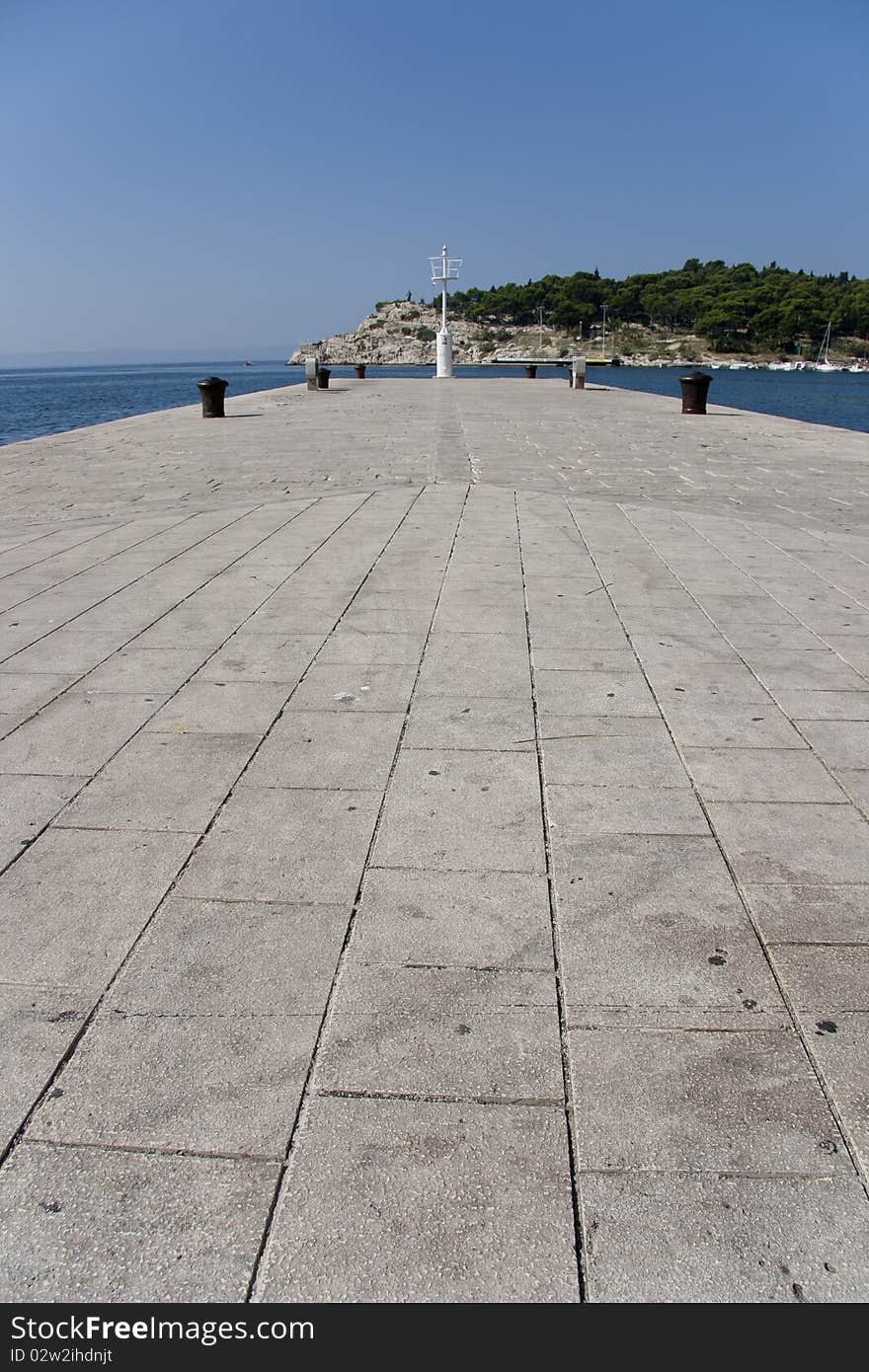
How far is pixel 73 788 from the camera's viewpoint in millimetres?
3807

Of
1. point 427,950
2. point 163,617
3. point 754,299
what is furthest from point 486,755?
point 754,299

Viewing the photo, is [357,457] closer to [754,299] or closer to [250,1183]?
[250,1183]

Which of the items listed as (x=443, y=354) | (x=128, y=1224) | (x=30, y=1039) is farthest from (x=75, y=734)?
(x=443, y=354)

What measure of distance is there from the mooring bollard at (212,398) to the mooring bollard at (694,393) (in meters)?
10.6

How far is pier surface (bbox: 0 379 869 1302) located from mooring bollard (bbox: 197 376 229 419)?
1592 centimetres

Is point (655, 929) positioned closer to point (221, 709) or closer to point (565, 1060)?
point (565, 1060)

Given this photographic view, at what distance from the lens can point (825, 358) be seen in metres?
148

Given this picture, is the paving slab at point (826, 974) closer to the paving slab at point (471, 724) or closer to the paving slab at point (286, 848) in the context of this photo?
the paving slab at point (286, 848)

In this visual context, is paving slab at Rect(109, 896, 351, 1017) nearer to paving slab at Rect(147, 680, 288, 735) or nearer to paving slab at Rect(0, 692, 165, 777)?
paving slab at Rect(0, 692, 165, 777)

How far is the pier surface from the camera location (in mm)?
1893

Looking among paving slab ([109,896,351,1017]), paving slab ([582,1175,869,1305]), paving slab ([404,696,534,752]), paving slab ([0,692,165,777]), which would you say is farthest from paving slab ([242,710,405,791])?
paving slab ([582,1175,869,1305])

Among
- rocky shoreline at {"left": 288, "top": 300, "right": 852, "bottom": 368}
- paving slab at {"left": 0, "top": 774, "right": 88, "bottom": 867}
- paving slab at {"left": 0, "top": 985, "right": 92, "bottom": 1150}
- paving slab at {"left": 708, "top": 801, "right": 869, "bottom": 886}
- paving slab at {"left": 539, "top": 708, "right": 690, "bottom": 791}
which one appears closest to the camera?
paving slab at {"left": 0, "top": 985, "right": 92, "bottom": 1150}

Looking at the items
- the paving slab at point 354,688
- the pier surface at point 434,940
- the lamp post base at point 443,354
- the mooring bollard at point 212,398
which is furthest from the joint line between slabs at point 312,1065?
the lamp post base at point 443,354

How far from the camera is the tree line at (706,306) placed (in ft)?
511
